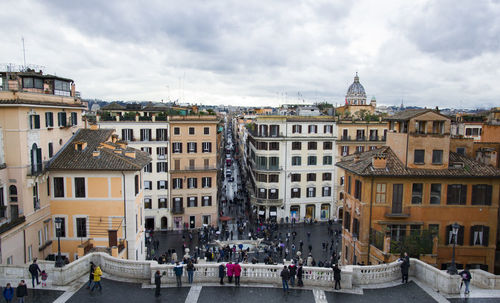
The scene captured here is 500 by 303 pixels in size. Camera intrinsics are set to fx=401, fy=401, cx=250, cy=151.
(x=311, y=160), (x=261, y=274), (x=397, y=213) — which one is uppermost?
(x=311, y=160)

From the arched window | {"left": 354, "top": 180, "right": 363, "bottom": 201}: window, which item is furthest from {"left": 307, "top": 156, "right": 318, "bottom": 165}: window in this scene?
the arched window

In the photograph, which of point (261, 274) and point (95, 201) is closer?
point (261, 274)

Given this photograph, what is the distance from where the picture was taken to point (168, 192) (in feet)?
183

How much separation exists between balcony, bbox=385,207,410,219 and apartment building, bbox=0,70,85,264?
1057 inches

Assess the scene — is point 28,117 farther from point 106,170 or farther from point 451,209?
point 451,209

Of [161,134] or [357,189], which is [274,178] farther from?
[357,189]

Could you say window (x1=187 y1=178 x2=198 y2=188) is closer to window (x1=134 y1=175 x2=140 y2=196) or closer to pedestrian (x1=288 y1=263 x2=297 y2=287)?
window (x1=134 y1=175 x2=140 y2=196)

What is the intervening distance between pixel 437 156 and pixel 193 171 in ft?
109

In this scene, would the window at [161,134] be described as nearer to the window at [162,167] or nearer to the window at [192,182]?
the window at [162,167]

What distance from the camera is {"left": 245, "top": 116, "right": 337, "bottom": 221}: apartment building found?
197 feet

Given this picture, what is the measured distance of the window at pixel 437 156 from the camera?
31.8m

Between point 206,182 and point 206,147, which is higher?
point 206,147

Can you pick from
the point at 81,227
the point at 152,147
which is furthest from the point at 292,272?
the point at 152,147

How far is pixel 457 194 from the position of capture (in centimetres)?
3145
